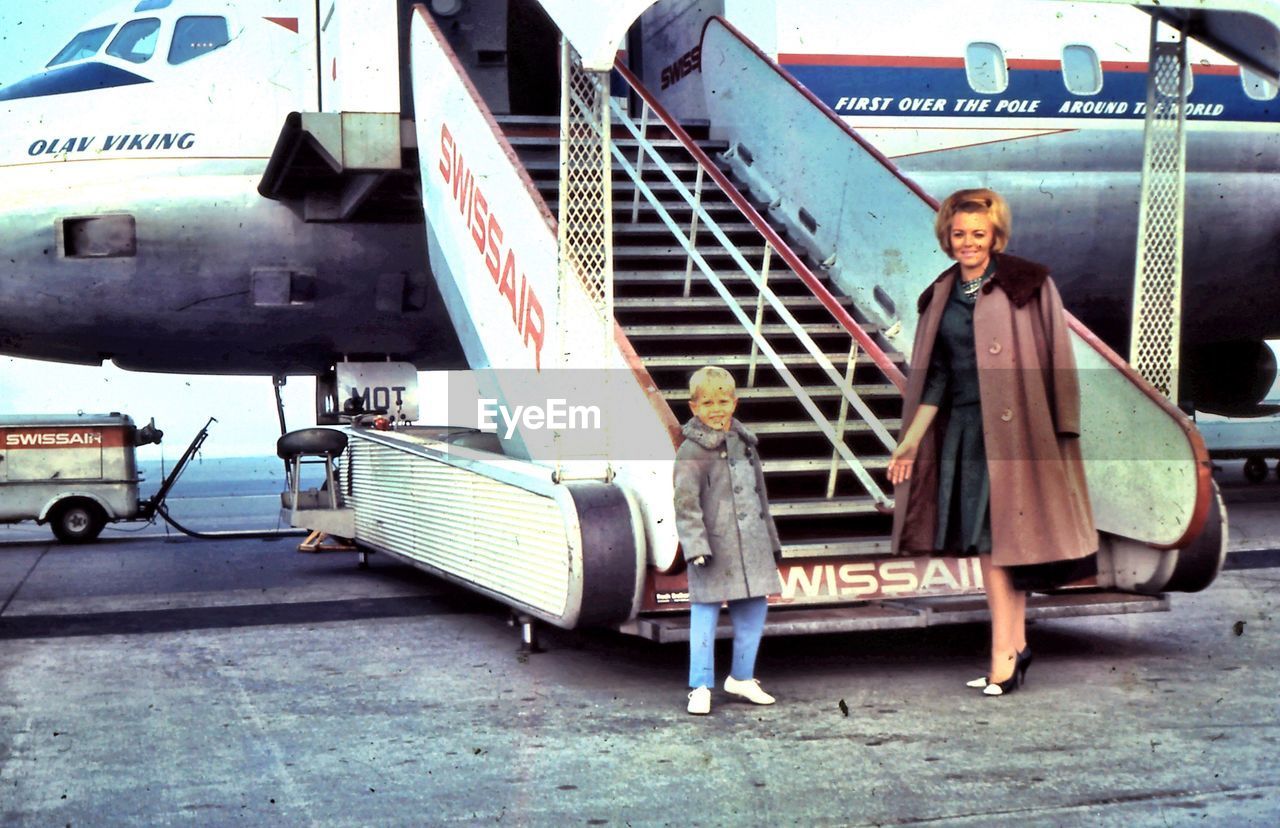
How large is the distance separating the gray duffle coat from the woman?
49 cm

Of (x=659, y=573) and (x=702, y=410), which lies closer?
(x=702, y=410)

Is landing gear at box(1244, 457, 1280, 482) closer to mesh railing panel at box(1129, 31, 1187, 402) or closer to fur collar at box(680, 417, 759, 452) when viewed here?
mesh railing panel at box(1129, 31, 1187, 402)

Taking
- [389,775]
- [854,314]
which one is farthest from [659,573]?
[854,314]

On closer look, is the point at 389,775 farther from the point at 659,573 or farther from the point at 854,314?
the point at 854,314

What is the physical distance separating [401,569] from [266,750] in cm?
579

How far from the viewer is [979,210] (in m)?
4.98

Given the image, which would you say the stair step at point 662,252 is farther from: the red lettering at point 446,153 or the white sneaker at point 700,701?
the white sneaker at point 700,701

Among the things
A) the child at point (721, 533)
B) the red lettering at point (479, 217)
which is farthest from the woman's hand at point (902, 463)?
the red lettering at point (479, 217)

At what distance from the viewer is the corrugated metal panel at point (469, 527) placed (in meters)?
5.37

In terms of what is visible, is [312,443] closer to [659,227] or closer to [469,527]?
[659,227]

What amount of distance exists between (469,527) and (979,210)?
8.98 feet

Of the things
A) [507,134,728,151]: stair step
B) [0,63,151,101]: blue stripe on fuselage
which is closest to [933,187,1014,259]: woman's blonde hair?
[507,134,728,151]: stair step

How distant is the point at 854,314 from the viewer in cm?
773

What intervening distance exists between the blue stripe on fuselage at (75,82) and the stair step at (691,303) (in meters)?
5.11
